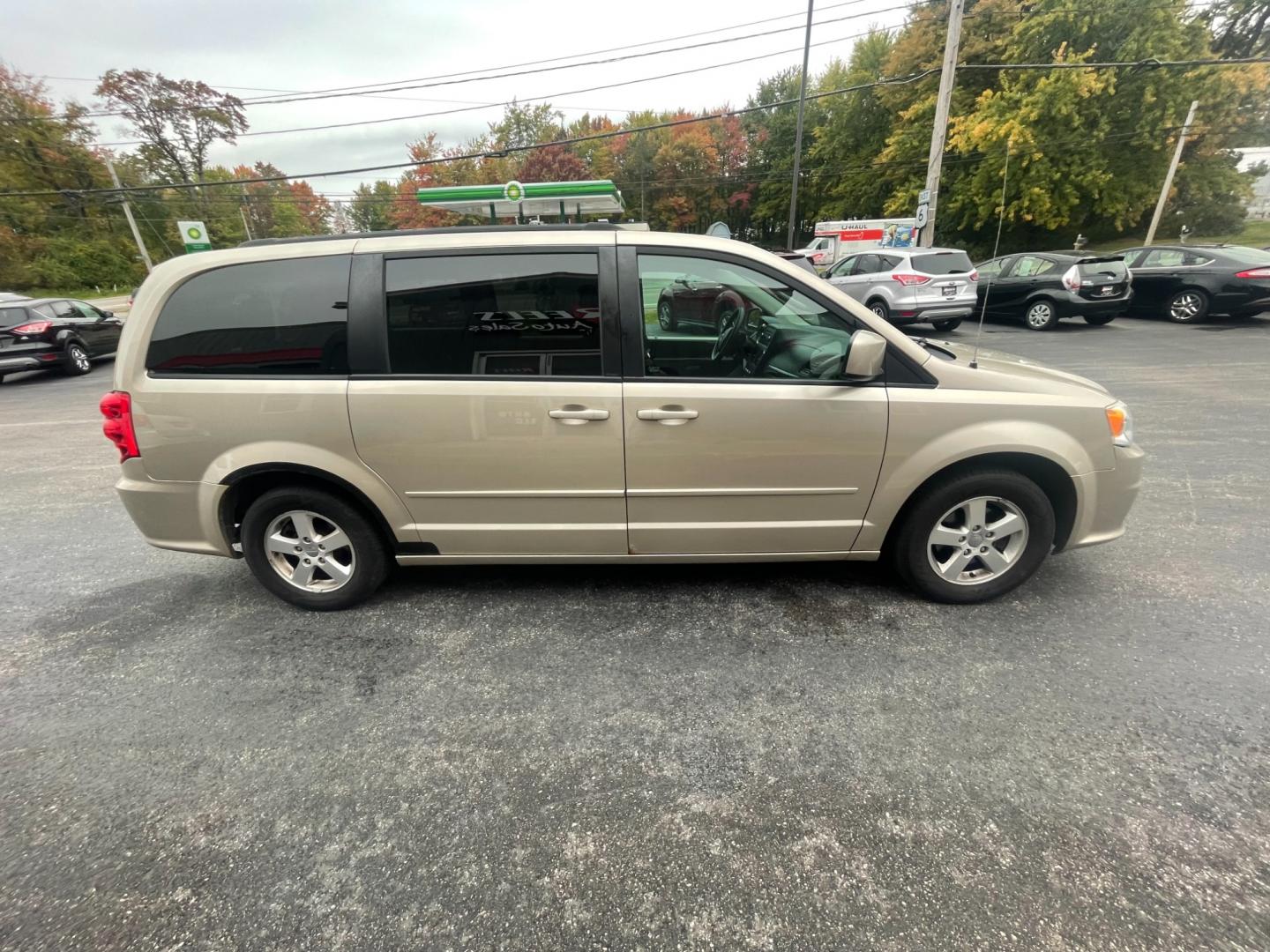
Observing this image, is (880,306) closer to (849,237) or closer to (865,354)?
(865,354)

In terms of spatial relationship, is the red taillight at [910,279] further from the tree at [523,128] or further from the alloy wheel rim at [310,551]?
the tree at [523,128]

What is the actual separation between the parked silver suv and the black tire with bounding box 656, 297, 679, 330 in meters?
9.12

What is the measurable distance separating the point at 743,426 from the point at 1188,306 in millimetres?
13677

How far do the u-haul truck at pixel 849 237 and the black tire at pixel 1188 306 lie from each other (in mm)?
12117

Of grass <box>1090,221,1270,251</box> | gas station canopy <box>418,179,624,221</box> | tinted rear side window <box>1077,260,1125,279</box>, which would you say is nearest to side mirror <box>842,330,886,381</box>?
gas station canopy <box>418,179,624,221</box>

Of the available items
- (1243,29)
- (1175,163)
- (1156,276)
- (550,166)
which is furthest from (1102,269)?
(550,166)

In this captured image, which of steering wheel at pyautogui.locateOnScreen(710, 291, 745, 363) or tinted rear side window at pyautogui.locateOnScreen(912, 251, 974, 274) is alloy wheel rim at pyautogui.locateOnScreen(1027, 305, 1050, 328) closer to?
tinted rear side window at pyautogui.locateOnScreen(912, 251, 974, 274)

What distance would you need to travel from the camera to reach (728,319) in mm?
2943

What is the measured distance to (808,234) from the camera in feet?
155

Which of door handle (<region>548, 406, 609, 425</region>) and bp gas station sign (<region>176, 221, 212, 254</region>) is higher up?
bp gas station sign (<region>176, 221, 212, 254</region>)

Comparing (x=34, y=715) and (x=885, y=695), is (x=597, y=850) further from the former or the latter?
(x=34, y=715)

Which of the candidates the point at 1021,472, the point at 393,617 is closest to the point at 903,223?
the point at 1021,472

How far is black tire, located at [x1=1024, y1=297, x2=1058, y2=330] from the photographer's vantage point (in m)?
11.6

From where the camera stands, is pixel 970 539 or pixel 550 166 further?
pixel 550 166
